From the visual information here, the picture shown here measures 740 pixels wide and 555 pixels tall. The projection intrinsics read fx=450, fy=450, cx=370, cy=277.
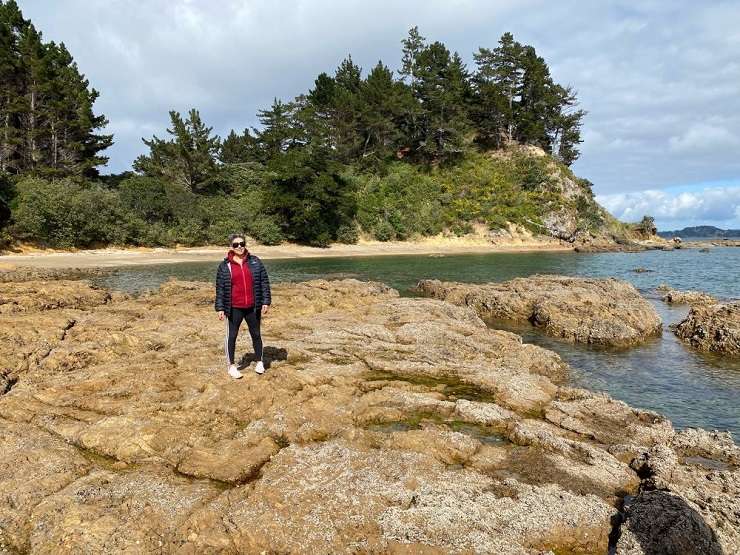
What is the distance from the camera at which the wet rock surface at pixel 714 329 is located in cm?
1521

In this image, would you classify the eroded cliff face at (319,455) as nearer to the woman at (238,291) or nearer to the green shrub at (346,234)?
the woman at (238,291)

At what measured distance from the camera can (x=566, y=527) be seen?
493 centimetres

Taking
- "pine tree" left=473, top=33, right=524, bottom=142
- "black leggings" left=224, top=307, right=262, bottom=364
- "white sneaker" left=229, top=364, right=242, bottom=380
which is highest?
"pine tree" left=473, top=33, right=524, bottom=142

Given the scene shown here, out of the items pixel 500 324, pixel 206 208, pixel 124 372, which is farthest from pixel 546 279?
pixel 206 208

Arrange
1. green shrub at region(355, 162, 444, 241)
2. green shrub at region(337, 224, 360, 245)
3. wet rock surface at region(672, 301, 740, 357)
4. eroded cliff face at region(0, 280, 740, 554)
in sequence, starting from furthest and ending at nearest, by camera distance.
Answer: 1. green shrub at region(355, 162, 444, 241)
2. green shrub at region(337, 224, 360, 245)
3. wet rock surface at region(672, 301, 740, 357)
4. eroded cliff face at region(0, 280, 740, 554)

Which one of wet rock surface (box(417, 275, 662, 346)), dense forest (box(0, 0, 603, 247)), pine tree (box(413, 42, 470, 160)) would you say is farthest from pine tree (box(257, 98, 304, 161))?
wet rock surface (box(417, 275, 662, 346))

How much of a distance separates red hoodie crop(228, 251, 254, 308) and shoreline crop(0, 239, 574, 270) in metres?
32.5

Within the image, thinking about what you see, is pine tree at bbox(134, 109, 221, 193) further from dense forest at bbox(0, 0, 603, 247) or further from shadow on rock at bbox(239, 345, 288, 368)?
shadow on rock at bbox(239, 345, 288, 368)

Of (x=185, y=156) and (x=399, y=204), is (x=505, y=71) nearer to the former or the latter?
(x=399, y=204)

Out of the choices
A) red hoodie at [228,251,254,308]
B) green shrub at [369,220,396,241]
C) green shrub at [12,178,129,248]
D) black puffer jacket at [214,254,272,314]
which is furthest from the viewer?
green shrub at [369,220,396,241]

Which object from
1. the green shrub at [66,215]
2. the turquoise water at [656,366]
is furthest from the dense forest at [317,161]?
the turquoise water at [656,366]

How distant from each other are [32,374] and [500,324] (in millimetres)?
16501

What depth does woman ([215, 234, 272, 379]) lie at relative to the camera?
8.36 metres

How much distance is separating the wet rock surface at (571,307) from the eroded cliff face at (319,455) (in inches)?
323
